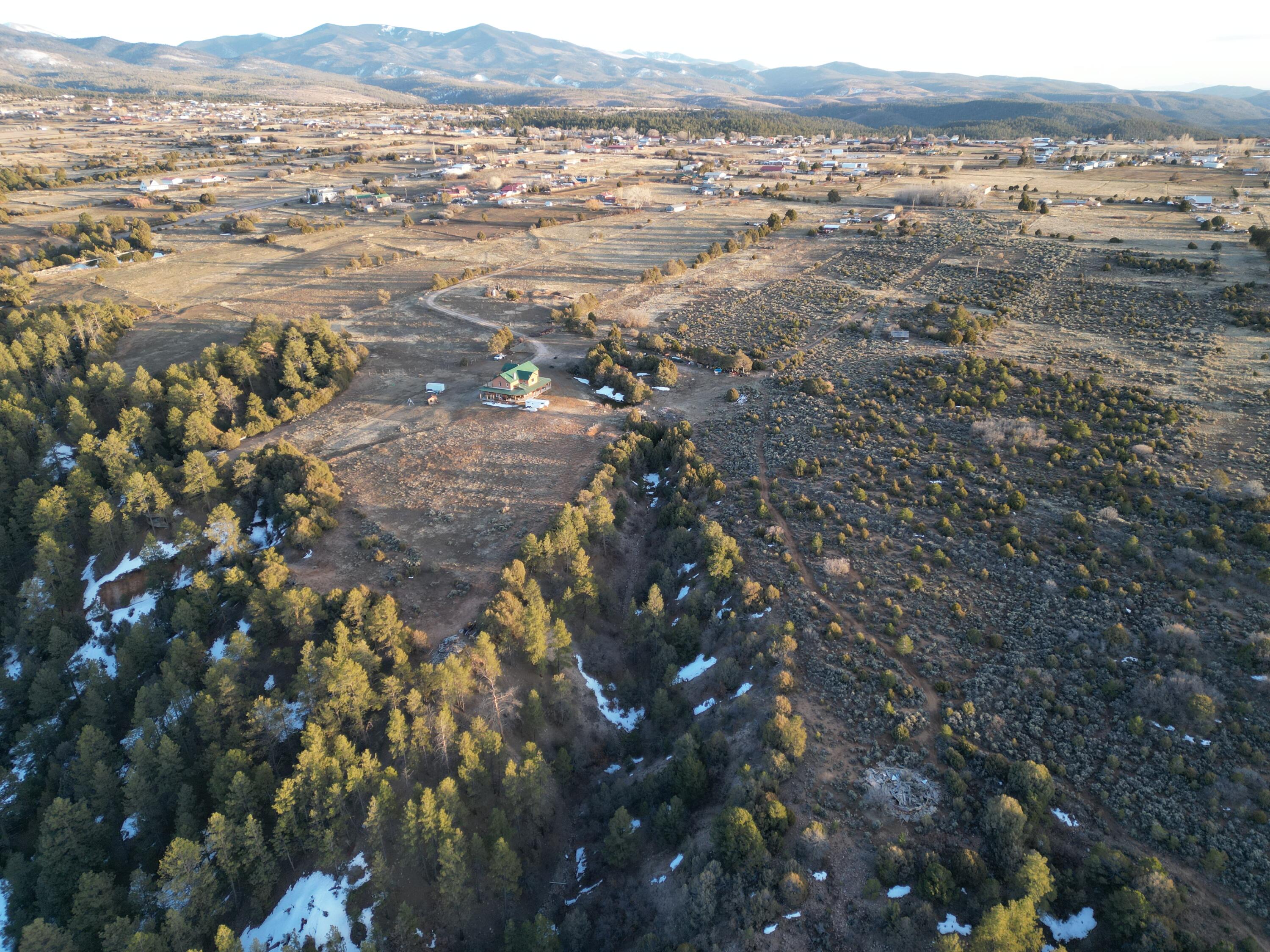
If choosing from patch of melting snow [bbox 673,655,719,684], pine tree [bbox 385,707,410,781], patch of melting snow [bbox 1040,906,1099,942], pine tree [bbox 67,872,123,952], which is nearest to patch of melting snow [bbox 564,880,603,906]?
pine tree [bbox 385,707,410,781]

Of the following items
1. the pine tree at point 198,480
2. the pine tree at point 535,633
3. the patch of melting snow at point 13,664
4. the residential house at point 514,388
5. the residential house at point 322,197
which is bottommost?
the patch of melting snow at point 13,664

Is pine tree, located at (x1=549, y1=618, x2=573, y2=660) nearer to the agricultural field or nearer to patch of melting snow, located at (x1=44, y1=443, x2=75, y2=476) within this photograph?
the agricultural field

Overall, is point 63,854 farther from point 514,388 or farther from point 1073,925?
point 514,388

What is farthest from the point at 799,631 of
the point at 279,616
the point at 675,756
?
the point at 279,616

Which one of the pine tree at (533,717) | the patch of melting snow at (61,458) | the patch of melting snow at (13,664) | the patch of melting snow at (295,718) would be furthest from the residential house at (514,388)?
the patch of melting snow at (13,664)

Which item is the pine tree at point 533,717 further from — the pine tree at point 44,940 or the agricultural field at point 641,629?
the pine tree at point 44,940

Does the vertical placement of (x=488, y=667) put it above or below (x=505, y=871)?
above

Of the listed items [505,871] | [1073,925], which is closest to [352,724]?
[505,871]
